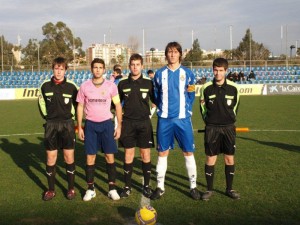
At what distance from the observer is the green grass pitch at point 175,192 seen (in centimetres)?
418

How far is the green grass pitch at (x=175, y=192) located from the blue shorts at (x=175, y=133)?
72 cm

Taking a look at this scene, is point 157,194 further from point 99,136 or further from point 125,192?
point 99,136

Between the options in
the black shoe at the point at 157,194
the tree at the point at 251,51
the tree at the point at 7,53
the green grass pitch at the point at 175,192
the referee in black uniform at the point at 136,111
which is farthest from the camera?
the tree at the point at 251,51

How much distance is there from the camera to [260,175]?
587 cm

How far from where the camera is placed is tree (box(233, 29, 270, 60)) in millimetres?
49544

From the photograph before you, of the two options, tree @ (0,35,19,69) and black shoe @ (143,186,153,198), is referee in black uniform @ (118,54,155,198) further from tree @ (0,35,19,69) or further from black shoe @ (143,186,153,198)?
tree @ (0,35,19,69)

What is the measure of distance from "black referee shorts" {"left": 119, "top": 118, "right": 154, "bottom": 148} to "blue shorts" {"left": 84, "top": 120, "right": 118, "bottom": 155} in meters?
0.18

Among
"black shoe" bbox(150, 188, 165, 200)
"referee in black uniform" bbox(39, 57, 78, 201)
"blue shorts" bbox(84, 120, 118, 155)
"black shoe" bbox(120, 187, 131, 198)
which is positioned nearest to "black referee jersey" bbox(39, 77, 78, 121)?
Result: "referee in black uniform" bbox(39, 57, 78, 201)

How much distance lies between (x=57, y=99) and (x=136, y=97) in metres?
1.11

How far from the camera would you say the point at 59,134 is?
4949 millimetres

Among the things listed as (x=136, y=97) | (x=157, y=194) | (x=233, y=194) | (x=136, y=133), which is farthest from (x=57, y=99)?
(x=233, y=194)

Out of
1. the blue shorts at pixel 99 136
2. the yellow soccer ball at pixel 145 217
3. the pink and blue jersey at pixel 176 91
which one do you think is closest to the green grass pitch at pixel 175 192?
the yellow soccer ball at pixel 145 217

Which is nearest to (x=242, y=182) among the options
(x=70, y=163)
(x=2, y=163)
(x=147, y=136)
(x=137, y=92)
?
(x=147, y=136)

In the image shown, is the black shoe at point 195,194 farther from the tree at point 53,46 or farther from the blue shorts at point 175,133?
the tree at point 53,46
